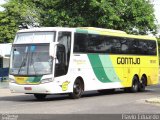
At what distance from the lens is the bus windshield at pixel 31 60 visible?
21984 mm

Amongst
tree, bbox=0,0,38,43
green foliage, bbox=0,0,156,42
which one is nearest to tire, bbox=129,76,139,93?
green foliage, bbox=0,0,156,42

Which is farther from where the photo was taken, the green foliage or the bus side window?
the green foliage

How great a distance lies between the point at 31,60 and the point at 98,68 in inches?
191

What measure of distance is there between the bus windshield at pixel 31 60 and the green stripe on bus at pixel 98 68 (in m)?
3.41

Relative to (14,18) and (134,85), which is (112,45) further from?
(14,18)

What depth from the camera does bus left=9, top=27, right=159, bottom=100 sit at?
22000 millimetres

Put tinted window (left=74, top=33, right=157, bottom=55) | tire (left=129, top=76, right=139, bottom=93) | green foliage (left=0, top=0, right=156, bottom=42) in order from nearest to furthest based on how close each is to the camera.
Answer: tinted window (left=74, top=33, right=157, bottom=55) → tire (left=129, top=76, right=139, bottom=93) → green foliage (left=0, top=0, right=156, bottom=42)

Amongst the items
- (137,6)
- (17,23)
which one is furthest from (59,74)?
(17,23)

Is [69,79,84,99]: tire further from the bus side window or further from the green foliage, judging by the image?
the green foliage

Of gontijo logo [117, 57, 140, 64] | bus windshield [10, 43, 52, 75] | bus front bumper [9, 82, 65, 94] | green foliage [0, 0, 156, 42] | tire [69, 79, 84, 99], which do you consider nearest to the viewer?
bus front bumper [9, 82, 65, 94]

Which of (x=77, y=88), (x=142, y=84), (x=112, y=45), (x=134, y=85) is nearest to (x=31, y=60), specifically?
(x=77, y=88)

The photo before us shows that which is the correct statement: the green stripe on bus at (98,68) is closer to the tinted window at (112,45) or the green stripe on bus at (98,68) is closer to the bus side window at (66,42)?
the tinted window at (112,45)

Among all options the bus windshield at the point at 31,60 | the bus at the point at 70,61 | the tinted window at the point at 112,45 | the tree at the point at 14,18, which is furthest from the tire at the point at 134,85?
the tree at the point at 14,18

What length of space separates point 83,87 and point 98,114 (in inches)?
326
